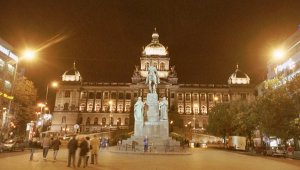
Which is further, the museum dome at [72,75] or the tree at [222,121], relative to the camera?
the museum dome at [72,75]

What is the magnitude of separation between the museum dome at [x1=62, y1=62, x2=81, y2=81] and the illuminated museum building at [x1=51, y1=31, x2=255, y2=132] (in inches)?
161

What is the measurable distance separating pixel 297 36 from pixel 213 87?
2175 inches

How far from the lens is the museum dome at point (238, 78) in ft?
411

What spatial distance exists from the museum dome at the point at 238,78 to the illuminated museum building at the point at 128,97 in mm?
6077

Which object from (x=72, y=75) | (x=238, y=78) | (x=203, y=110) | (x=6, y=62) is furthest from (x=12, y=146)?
(x=238, y=78)

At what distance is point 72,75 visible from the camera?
12531 cm

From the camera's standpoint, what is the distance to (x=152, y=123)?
1391 inches

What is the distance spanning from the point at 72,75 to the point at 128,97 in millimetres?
27589

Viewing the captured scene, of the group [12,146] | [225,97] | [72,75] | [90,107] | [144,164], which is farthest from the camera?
[72,75]

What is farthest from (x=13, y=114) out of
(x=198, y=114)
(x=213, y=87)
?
(x=213, y=87)

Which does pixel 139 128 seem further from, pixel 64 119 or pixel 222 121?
pixel 64 119

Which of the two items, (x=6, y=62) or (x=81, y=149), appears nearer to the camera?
(x=81, y=149)

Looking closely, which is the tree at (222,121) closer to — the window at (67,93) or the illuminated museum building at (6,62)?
the illuminated museum building at (6,62)

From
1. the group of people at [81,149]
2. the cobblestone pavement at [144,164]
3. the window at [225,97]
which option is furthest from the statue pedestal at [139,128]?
the window at [225,97]
